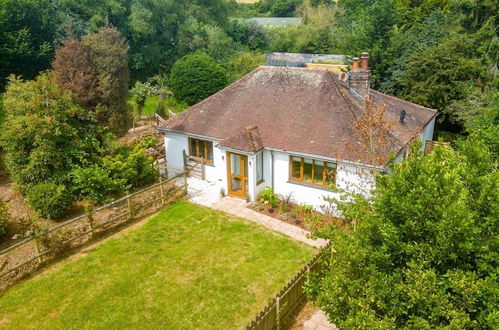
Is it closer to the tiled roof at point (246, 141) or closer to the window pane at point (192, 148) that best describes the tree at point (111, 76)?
the window pane at point (192, 148)

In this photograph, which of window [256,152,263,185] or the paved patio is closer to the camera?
the paved patio

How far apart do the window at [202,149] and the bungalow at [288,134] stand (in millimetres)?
57

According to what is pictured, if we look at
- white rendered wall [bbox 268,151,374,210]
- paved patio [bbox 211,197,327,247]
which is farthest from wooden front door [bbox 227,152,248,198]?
white rendered wall [bbox 268,151,374,210]

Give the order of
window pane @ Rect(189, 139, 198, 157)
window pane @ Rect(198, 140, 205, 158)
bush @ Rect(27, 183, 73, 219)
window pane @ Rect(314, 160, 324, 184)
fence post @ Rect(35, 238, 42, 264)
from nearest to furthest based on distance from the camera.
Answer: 1. fence post @ Rect(35, 238, 42, 264)
2. bush @ Rect(27, 183, 73, 219)
3. window pane @ Rect(314, 160, 324, 184)
4. window pane @ Rect(198, 140, 205, 158)
5. window pane @ Rect(189, 139, 198, 157)

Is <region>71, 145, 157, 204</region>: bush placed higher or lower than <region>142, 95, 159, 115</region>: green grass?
higher

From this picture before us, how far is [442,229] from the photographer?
603cm

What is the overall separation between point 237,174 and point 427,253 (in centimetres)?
1301

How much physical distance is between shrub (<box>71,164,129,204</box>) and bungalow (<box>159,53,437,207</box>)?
4642 mm

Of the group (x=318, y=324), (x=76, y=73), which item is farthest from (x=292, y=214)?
(x=76, y=73)

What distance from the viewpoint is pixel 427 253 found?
635 cm

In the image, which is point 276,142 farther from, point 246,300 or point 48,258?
point 48,258

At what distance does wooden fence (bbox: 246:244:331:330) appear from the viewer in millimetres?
9523

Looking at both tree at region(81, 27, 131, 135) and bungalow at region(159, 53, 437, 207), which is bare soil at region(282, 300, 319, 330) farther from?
tree at region(81, 27, 131, 135)

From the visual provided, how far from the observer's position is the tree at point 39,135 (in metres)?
16.9
